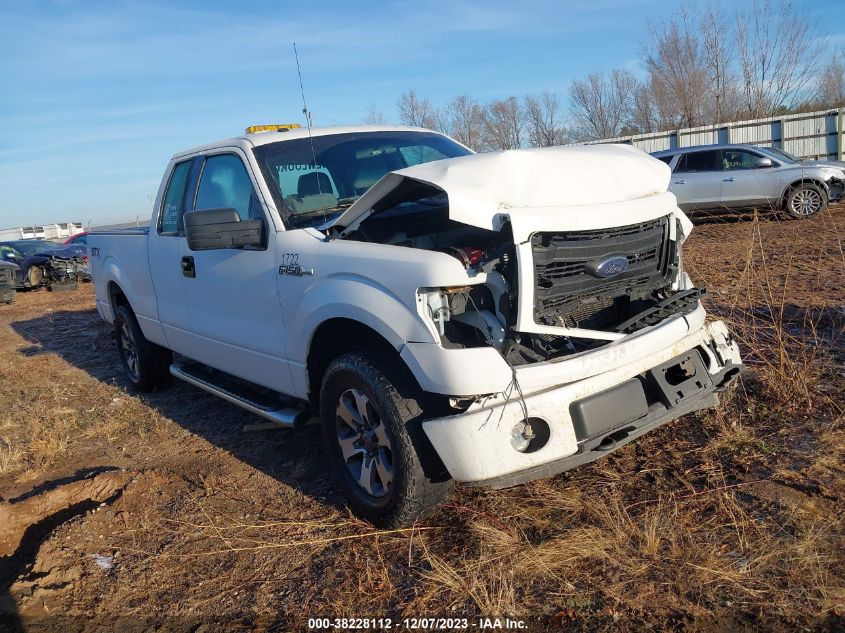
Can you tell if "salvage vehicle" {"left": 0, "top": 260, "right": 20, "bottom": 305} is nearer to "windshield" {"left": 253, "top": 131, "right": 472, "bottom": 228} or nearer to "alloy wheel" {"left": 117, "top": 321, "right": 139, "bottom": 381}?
"alloy wheel" {"left": 117, "top": 321, "right": 139, "bottom": 381}

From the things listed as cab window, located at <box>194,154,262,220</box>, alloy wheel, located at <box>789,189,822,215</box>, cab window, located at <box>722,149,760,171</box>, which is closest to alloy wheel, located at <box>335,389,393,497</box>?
cab window, located at <box>194,154,262,220</box>

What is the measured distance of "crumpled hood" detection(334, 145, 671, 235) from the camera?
9.77ft

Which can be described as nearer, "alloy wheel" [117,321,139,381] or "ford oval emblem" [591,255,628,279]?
"ford oval emblem" [591,255,628,279]

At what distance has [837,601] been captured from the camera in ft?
7.88

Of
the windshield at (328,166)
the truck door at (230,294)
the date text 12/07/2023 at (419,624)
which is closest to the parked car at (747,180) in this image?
the windshield at (328,166)

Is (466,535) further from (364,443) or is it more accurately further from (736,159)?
→ (736,159)

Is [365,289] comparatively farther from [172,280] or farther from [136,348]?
[136,348]

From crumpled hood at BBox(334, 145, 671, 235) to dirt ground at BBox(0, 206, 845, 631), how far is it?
4.67 ft

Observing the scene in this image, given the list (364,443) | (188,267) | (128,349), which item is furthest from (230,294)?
(128,349)

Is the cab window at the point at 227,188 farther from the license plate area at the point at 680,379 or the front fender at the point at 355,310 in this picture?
the license plate area at the point at 680,379

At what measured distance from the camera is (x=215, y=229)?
373cm

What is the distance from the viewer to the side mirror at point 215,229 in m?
3.74

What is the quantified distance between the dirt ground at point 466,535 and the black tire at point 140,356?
1.16 meters

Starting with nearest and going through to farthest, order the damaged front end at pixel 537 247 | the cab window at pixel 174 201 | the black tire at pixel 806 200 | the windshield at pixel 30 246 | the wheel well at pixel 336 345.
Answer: the damaged front end at pixel 537 247
the wheel well at pixel 336 345
the cab window at pixel 174 201
the black tire at pixel 806 200
the windshield at pixel 30 246
